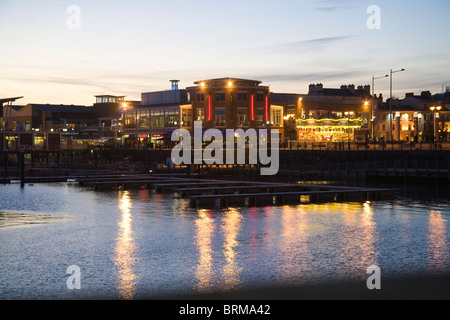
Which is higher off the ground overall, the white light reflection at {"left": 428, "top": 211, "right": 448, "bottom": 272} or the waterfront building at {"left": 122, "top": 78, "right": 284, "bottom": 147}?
the waterfront building at {"left": 122, "top": 78, "right": 284, "bottom": 147}

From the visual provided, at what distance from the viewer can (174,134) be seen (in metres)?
127

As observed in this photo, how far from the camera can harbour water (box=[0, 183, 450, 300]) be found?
22750mm

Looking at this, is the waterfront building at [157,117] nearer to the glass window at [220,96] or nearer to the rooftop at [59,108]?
the glass window at [220,96]

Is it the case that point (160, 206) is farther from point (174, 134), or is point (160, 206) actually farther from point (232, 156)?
point (174, 134)

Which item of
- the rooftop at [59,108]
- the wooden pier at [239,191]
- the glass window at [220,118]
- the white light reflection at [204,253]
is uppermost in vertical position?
the rooftop at [59,108]

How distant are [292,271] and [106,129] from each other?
155m

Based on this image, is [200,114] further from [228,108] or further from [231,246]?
[231,246]

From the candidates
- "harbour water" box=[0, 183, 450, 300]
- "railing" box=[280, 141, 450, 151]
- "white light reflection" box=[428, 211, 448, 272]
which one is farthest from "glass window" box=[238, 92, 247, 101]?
"white light reflection" box=[428, 211, 448, 272]

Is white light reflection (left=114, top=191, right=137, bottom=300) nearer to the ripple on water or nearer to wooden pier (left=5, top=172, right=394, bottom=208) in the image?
the ripple on water

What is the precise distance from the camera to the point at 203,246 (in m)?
29.8

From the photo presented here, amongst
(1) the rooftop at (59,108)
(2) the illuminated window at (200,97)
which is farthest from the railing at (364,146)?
(1) the rooftop at (59,108)

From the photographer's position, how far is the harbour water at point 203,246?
2275cm

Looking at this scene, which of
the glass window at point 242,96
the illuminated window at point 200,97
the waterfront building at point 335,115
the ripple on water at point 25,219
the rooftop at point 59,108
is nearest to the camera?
the ripple on water at point 25,219

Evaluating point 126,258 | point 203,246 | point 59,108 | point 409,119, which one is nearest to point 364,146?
point 409,119
